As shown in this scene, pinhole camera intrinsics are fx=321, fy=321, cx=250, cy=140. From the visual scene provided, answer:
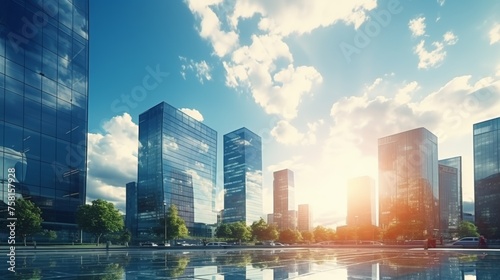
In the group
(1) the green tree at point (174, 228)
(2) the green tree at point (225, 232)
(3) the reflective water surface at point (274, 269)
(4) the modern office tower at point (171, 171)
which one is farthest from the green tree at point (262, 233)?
(3) the reflective water surface at point (274, 269)

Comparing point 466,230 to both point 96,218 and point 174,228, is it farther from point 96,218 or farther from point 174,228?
point 96,218

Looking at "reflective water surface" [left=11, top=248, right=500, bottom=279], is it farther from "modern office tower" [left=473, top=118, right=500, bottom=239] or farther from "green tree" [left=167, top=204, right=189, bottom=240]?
"modern office tower" [left=473, top=118, right=500, bottom=239]

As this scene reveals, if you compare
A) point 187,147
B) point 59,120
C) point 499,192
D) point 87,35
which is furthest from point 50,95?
point 499,192

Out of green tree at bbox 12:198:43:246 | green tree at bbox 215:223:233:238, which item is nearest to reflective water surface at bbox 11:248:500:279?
green tree at bbox 12:198:43:246

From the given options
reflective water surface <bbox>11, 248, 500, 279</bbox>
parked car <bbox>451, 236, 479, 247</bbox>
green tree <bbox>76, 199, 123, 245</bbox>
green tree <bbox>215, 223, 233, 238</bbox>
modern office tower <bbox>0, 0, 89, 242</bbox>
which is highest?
modern office tower <bbox>0, 0, 89, 242</bbox>

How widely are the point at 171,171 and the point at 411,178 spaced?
5219 inches

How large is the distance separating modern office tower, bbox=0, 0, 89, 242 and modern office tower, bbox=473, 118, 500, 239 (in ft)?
592

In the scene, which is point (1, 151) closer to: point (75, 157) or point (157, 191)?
point (75, 157)

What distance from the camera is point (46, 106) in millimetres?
56500

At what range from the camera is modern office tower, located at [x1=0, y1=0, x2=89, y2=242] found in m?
50.4

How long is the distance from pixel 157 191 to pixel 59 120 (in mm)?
70401

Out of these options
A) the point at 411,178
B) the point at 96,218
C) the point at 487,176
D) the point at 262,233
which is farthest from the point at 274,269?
the point at 487,176

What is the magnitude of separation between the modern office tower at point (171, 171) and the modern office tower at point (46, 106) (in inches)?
2443

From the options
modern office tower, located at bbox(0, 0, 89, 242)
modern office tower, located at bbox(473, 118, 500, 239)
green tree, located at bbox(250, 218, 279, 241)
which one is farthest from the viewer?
modern office tower, located at bbox(473, 118, 500, 239)
